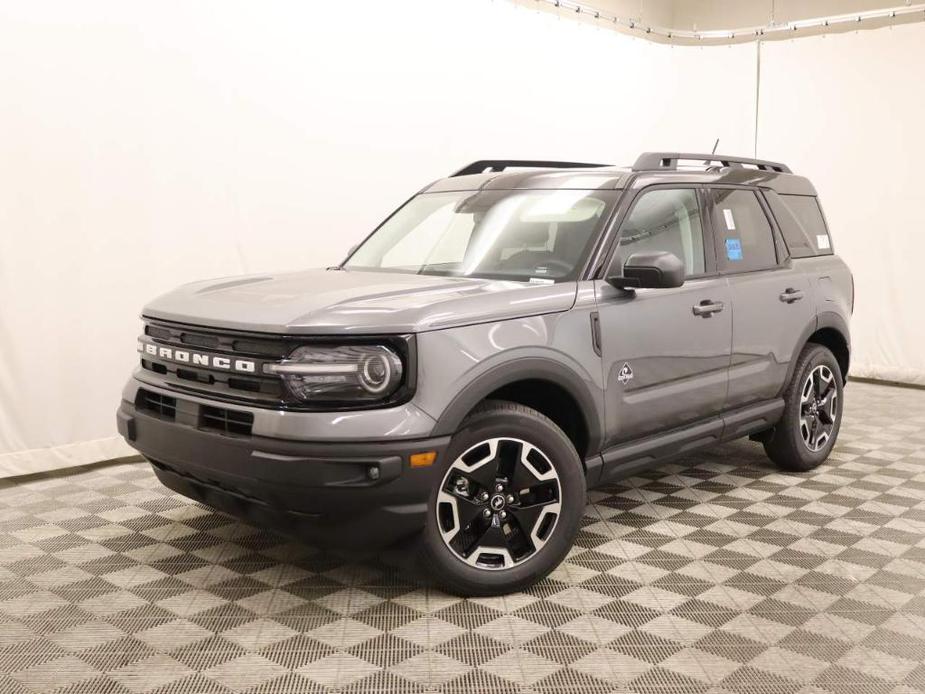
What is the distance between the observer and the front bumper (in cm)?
289

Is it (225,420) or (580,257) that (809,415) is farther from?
(225,420)

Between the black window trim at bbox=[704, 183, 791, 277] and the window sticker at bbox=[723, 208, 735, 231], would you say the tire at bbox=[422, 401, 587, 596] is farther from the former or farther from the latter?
the black window trim at bbox=[704, 183, 791, 277]

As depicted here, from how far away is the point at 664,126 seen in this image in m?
8.82

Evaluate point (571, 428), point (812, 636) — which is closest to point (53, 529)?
point (571, 428)

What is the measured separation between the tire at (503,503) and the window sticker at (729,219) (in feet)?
5.08

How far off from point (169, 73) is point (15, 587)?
309 cm

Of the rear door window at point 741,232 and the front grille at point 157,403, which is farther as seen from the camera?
the rear door window at point 741,232

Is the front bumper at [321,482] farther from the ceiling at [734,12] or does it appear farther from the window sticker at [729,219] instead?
the ceiling at [734,12]

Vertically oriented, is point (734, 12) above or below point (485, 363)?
above

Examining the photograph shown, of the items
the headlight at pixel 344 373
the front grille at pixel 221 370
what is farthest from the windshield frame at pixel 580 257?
the front grille at pixel 221 370

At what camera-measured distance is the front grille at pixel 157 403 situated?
11.0 feet

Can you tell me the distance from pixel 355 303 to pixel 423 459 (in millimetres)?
568

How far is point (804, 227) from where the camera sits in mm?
4945

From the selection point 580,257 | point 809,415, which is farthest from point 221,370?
point 809,415
